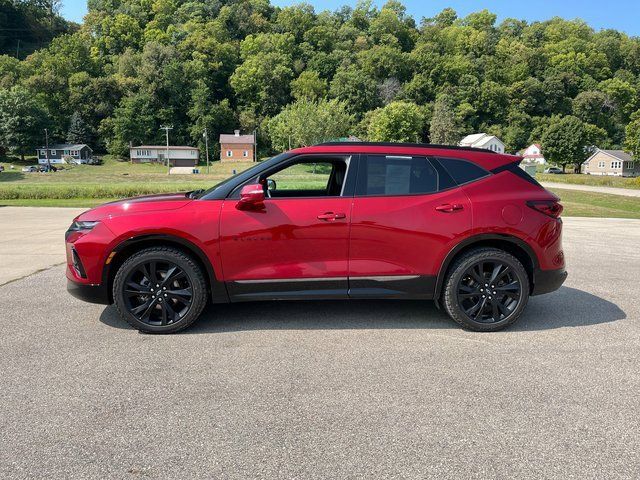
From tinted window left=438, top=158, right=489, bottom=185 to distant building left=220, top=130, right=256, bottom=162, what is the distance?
101 metres

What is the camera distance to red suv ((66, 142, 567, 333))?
4.15 meters

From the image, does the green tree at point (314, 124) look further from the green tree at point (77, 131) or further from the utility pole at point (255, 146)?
the green tree at point (77, 131)

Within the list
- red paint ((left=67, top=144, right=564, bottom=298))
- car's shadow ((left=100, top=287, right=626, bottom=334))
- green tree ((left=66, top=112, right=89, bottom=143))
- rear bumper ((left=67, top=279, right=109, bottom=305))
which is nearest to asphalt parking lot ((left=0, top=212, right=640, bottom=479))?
car's shadow ((left=100, top=287, right=626, bottom=334))

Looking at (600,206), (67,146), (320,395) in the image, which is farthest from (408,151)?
(67,146)

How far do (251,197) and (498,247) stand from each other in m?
2.46

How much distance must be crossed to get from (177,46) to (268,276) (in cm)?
14592

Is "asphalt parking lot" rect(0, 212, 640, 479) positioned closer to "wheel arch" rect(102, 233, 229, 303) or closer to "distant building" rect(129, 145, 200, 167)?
"wheel arch" rect(102, 233, 229, 303)

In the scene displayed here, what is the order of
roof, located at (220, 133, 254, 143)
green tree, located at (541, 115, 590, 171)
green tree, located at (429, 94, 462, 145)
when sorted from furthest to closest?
roof, located at (220, 133, 254, 143)
green tree, located at (429, 94, 462, 145)
green tree, located at (541, 115, 590, 171)

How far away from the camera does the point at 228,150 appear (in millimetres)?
103500

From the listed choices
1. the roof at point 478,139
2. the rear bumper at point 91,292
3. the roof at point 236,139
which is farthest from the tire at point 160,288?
the roof at point 236,139

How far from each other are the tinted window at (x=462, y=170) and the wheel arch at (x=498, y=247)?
1.94 feet

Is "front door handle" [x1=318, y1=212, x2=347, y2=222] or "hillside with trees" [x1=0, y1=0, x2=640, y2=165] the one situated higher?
"hillside with trees" [x1=0, y1=0, x2=640, y2=165]

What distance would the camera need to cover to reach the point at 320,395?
3107 mm

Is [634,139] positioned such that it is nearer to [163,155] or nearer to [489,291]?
[489,291]
